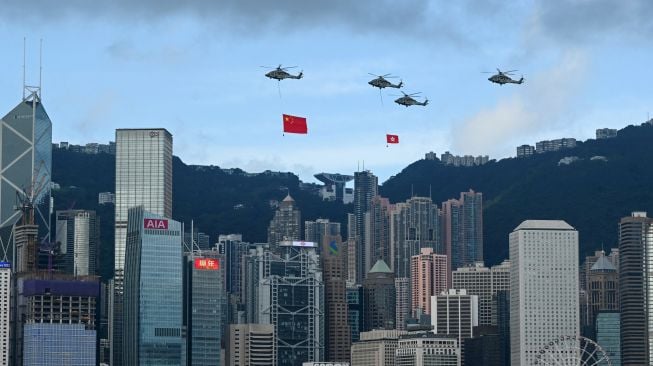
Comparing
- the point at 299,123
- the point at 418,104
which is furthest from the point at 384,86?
the point at 299,123

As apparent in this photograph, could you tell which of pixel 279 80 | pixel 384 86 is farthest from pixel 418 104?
pixel 279 80

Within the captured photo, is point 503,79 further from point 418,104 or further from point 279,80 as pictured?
point 279,80

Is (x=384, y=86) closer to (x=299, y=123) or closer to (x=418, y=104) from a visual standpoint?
(x=418, y=104)

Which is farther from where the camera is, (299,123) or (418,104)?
(418,104)

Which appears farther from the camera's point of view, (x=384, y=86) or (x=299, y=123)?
(x=384, y=86)

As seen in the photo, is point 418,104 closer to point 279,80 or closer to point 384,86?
point 384,86
